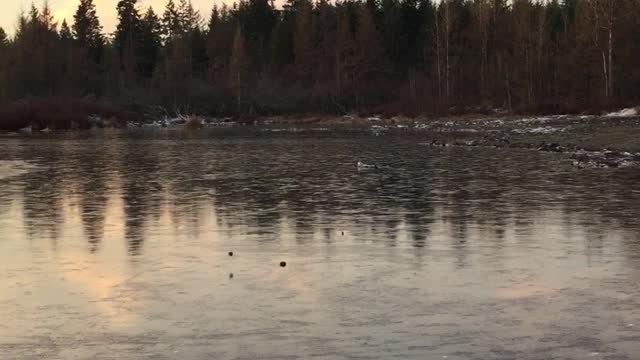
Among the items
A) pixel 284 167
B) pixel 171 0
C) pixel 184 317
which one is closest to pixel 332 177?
pixel 284 167

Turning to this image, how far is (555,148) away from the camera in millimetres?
31516

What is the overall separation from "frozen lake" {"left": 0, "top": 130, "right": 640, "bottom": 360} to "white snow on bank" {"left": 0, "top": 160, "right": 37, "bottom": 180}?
180 inches

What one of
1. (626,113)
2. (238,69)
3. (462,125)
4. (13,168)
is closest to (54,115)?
(238,69)

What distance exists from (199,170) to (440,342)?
67.5 feet

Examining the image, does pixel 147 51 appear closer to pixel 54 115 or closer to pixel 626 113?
pixel 54 115

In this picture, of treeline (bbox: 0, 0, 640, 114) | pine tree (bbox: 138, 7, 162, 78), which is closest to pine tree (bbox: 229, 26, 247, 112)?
treeline (bbox: 0, 0, 640, 114)

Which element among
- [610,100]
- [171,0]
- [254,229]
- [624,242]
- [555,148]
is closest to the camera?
[624,242]

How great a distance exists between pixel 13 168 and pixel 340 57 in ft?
263

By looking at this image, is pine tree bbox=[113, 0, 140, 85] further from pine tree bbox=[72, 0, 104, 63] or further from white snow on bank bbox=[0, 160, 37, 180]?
white snow on bank bbox=[0, 160, 37, 180]

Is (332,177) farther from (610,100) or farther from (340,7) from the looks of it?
(340,7)

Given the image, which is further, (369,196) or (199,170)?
(199,170)

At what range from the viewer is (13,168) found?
28.1 meters

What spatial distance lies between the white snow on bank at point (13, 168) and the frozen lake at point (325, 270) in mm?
4562

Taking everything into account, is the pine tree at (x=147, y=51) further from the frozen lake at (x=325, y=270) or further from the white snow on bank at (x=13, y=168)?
the frozen lake at (x=325, y=270)
